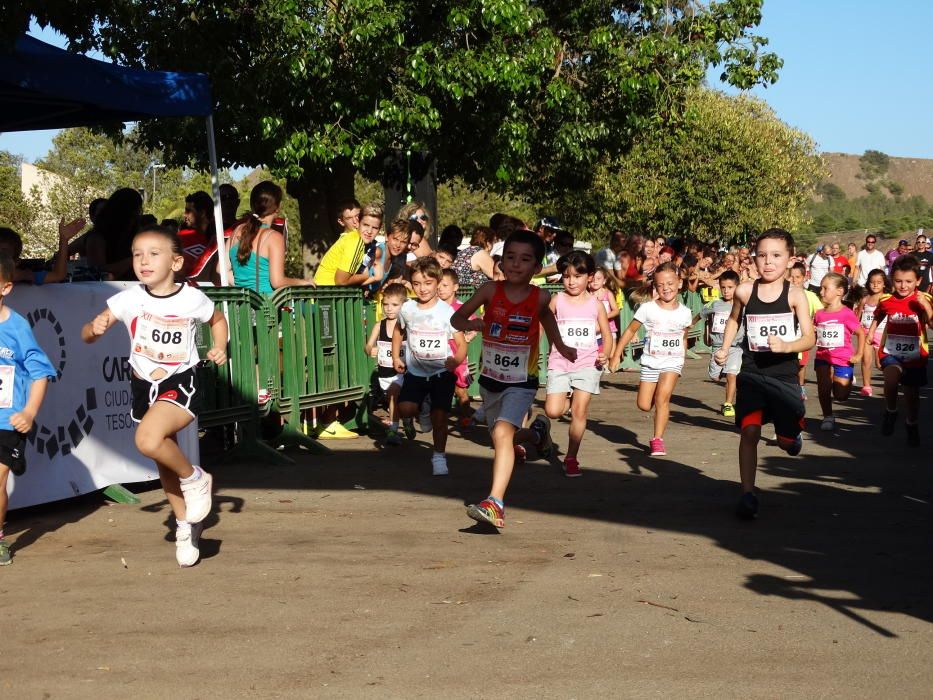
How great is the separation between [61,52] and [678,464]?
18.8ft

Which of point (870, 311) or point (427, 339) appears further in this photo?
point (870, 311)

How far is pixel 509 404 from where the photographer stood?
8234 mm

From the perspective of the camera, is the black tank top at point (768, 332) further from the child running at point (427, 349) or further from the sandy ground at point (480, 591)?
the child running at point (427, 349)

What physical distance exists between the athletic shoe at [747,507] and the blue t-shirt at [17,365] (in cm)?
413

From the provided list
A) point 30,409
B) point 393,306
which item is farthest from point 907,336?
point 30,409

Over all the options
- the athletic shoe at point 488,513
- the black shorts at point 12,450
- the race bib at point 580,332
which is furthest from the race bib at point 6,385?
the race bib at point 580,332

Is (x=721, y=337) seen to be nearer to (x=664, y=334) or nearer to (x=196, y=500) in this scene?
(x=664, y=334)

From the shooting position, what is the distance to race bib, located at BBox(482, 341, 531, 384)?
8.31 m

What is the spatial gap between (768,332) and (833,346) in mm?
5476

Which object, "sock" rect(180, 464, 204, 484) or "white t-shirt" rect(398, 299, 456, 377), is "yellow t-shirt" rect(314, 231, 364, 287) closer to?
"white t-shirt" rect(398, 299, 456, 377)

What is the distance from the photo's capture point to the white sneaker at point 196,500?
686 centimetres

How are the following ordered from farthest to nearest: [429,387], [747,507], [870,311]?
[870,311], [429,387], [747,507]

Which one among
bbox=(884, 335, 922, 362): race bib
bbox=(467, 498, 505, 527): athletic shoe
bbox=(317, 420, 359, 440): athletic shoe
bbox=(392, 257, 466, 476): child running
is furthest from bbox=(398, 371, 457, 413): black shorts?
bbox=(884, 335, 922, 362): race bib

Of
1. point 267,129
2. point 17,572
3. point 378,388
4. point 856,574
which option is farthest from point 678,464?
point 267,129
